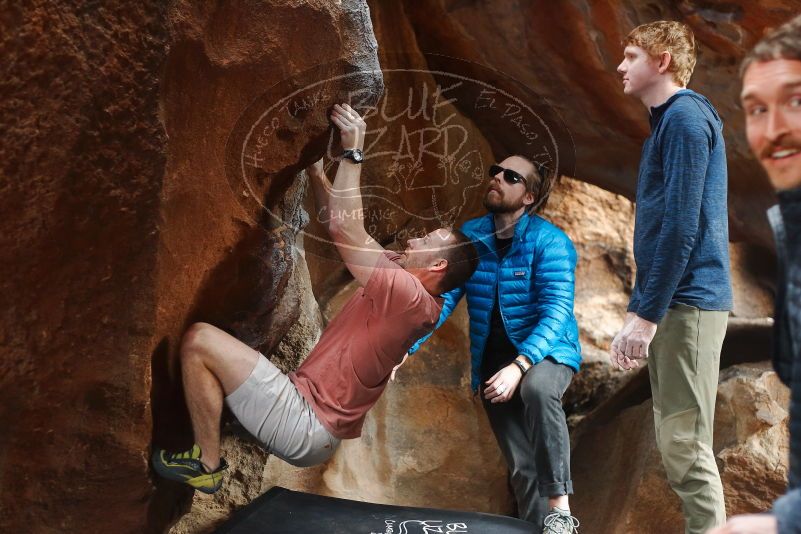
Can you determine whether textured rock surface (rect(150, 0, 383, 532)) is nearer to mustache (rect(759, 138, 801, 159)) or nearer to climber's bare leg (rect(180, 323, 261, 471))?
climber's bare leg (rect(180, 323, 261, 471))

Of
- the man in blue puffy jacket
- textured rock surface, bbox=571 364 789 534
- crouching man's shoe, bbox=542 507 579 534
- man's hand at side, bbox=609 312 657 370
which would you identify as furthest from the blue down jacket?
textured rock surface, bbox=571 364 789 534

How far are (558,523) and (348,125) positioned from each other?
1375 millimetres

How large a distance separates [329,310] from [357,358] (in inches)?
51.8

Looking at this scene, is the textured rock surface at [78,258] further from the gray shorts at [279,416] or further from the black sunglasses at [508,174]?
the black sunglasses at [508,174]

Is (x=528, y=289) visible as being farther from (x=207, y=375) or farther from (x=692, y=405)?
(x=207, y=375)

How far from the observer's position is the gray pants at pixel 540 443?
282 cm

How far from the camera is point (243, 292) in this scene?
273 cm

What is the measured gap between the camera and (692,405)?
7.55 feet

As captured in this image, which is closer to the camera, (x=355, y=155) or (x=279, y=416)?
(x=355, y=155)

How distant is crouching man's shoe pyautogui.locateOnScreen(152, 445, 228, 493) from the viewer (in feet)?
8.11

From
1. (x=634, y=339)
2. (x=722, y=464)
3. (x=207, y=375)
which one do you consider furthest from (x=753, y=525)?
(x=722, y=464)

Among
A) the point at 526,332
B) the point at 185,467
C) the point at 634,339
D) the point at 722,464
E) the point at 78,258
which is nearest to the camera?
the point at 78,258

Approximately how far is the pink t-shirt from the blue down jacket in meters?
0.30

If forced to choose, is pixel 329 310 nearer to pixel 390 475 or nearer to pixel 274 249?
pixel 390 475
